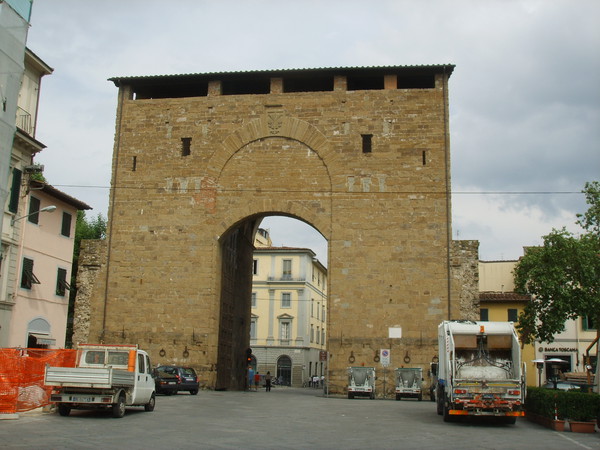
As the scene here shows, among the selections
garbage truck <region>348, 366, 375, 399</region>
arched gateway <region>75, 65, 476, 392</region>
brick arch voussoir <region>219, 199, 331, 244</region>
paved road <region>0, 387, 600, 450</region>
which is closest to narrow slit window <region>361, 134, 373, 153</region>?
arched gateway <region>75, 65, 476, 392</region>

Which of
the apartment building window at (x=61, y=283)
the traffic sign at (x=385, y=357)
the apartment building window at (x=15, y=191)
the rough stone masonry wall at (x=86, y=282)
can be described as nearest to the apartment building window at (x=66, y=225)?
the rough stone masonry wall at (x=86, y=282)

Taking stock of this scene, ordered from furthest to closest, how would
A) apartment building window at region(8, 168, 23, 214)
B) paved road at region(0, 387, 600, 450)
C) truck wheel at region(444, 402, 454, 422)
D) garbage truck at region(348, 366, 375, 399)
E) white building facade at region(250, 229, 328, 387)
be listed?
white building facade at region(250, 229, 328, 387)
garbage truck at region(348, 366, 375, 399)
apartment building window at region(8, 168, 23, 214)
truck wheel at region(444, 402, 454, 422)
paved road at region(0, 387, 600, 450)

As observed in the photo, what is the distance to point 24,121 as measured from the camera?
24.7 m

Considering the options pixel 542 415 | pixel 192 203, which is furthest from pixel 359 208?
pixel 542 415

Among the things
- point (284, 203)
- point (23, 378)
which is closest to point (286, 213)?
point (284, 203)

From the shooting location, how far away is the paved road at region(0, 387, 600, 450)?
36.2 feet

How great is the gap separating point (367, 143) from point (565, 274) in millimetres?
8909

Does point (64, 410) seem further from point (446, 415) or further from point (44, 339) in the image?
point (44, 339)

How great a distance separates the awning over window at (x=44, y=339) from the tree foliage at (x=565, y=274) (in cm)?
1804

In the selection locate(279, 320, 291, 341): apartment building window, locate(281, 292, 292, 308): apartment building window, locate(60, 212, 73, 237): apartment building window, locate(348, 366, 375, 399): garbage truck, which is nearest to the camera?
locate(348, 366, 375, 399): garbage truck

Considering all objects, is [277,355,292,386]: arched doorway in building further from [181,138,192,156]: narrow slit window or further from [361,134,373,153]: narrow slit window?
[361,134,373,153]: narrow slit window

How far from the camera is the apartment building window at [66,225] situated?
28672 mm

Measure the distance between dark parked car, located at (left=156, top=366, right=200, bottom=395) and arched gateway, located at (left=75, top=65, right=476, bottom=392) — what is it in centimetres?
138

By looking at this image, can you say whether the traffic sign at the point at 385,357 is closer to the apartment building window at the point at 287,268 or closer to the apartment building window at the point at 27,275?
the apartment building window at the point at 27,275
